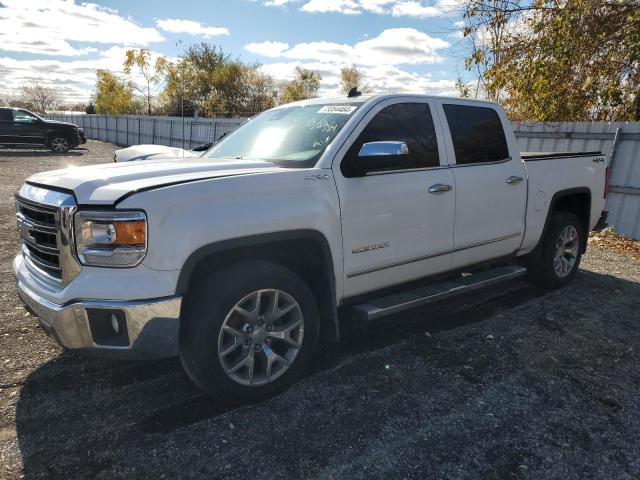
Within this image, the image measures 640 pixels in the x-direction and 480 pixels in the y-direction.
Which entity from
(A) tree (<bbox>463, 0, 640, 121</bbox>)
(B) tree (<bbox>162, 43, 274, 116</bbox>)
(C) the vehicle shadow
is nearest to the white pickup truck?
(C) the vehicle shadow

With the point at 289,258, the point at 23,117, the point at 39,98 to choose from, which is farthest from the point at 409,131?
the point at 39,98

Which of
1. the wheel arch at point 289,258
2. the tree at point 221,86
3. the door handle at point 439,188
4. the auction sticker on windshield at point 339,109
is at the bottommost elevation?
the wheel arch at point 289,258

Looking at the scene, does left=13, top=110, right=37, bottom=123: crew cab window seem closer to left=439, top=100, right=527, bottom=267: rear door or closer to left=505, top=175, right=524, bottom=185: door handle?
left=439, top=100, right=527, bottom=267: rear door

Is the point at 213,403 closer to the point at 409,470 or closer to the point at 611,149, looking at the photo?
the point at 409,470

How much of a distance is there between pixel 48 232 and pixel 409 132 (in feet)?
8.55

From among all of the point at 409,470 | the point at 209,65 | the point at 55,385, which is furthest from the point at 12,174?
the point at 209,65

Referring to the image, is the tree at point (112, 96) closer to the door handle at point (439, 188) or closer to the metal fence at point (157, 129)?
the metal fence at point (157, 129)

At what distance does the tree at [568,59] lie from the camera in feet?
31.9

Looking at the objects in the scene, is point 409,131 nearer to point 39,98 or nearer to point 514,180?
point 514,180

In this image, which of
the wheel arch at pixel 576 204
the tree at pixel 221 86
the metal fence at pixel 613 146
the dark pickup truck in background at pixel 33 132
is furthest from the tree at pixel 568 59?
the tree at pixel 221 86

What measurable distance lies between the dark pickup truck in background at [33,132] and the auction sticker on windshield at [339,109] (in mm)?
20998

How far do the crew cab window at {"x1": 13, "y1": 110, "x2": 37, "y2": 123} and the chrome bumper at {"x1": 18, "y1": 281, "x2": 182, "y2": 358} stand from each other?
2158 centimetres

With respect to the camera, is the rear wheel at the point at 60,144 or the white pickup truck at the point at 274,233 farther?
the rear wheel at the point at 60,144

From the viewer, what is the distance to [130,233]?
2457 mm
